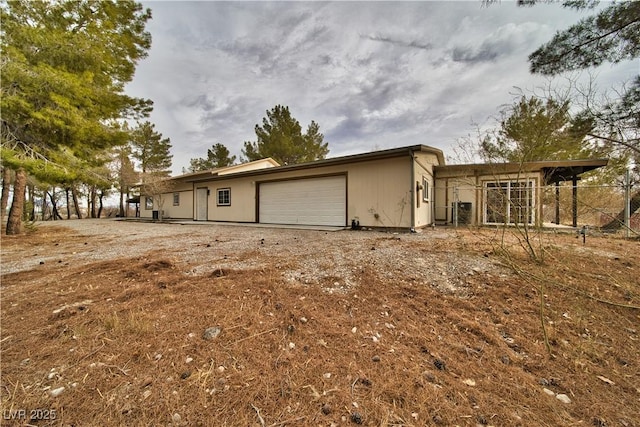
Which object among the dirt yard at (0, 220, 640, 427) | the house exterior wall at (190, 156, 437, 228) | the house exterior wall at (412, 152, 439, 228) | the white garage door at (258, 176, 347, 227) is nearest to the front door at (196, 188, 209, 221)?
the white garage door at (258, 176, 347, 227)

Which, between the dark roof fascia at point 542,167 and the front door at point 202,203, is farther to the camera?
the front door at point 202,203

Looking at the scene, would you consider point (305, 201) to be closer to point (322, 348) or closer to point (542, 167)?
point (322, 348)

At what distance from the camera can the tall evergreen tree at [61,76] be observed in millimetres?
6359

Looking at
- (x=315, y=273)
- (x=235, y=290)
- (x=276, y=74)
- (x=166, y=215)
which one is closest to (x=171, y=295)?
(x=235, y=290)

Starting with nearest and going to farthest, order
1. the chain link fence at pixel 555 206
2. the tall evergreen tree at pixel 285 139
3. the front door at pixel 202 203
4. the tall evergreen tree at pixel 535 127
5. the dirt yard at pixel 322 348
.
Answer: the dirt yard at pixel 322 348
the tall evergreen tree at pixel 535 127
the chain link fence at pixel 555 206
the front door at pixel 202 203
the tall evergreen tree at pixel 285 139

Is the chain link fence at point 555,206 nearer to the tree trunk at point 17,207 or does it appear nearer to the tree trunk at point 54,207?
the tree trunk at point 17,207

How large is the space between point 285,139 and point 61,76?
1499 centimetres

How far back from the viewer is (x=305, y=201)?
10156 millimetres

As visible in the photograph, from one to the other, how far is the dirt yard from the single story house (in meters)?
4.55

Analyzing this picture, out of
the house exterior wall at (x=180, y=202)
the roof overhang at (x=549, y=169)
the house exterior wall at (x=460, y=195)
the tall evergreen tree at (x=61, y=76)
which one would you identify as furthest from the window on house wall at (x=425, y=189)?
the house exterior wall at (x=180, y=202)

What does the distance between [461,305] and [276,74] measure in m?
10.9

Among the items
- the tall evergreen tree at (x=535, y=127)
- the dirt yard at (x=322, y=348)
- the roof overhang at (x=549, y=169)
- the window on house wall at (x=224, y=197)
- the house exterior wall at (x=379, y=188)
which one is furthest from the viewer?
the window on house wall at (x=224, y=197)

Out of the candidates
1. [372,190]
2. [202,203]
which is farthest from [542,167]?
[202,203]

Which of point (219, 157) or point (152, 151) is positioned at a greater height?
point (152, 151)
